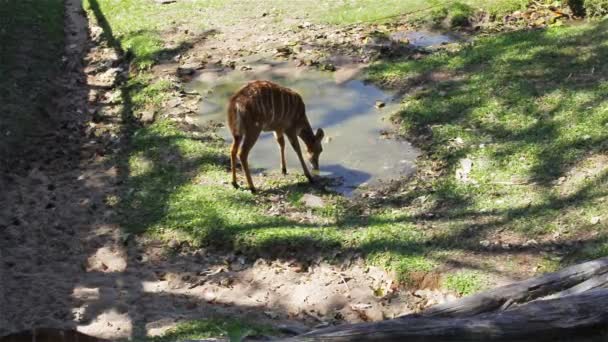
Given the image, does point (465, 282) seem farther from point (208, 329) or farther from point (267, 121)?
point (267, 121)

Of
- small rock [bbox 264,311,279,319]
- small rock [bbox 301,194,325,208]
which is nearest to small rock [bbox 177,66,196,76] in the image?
small rock [bbox 301,194,325,208]

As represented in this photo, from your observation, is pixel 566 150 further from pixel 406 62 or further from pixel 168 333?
pixel 168 333


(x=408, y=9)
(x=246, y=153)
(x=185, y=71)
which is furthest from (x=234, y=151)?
(x=408, y=9)

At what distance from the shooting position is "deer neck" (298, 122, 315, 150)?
9578 mm

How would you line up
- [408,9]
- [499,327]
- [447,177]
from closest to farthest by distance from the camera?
[499,327] → [447,177] → [408,9]

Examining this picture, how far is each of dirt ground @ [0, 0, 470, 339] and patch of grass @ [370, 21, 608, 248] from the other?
128cm

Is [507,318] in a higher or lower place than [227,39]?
higher

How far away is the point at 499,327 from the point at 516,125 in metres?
6.19

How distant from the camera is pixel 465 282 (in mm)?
6770

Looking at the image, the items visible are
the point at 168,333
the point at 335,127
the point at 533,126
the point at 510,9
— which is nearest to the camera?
the point at 168,333

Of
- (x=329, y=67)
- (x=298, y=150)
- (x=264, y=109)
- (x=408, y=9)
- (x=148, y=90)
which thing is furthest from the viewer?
(x=408, y=9)

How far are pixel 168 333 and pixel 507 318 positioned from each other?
3.04 m

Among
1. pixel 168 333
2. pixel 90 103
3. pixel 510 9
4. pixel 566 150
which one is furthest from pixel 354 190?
pixel 510 9

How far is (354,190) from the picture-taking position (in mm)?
8961
